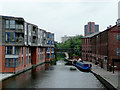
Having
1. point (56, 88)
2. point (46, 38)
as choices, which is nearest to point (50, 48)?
point (46, 38)

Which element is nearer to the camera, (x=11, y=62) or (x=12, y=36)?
(x=11, y=62)

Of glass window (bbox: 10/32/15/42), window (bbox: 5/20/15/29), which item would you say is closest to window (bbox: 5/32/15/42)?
glass window (bbox: 10/32/15/42)

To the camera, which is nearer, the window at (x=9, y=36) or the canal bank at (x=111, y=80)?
the canal bank at (x=111, y=80)

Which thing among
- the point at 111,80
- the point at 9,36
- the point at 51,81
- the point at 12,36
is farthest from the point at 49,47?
the point at 111,80

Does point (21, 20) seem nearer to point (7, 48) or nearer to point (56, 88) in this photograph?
point (7, 48)

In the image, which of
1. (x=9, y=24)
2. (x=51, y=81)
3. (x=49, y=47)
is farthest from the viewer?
(x=49, y=47)

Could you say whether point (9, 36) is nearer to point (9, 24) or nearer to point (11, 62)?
point (9, 24)

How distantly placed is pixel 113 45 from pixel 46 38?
42.2 m

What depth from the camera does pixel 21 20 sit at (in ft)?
127

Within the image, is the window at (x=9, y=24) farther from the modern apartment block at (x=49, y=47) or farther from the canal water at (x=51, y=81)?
the modern apartment block at (x=49, y=47)

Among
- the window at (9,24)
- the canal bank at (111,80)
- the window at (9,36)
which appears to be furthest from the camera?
the window at (9,36)

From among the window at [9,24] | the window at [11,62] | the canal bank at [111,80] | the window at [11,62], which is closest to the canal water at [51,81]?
the canal bank at [111,80]

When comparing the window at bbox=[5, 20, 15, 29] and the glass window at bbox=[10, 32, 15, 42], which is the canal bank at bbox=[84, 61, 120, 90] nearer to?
the glass window at bbox=[10, 32, 15, 42]

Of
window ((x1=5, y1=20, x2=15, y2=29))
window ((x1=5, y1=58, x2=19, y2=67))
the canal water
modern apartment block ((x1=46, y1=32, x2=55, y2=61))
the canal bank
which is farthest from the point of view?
modern apartment block ((x1=46, y1=32, x2=55, y2=61))
